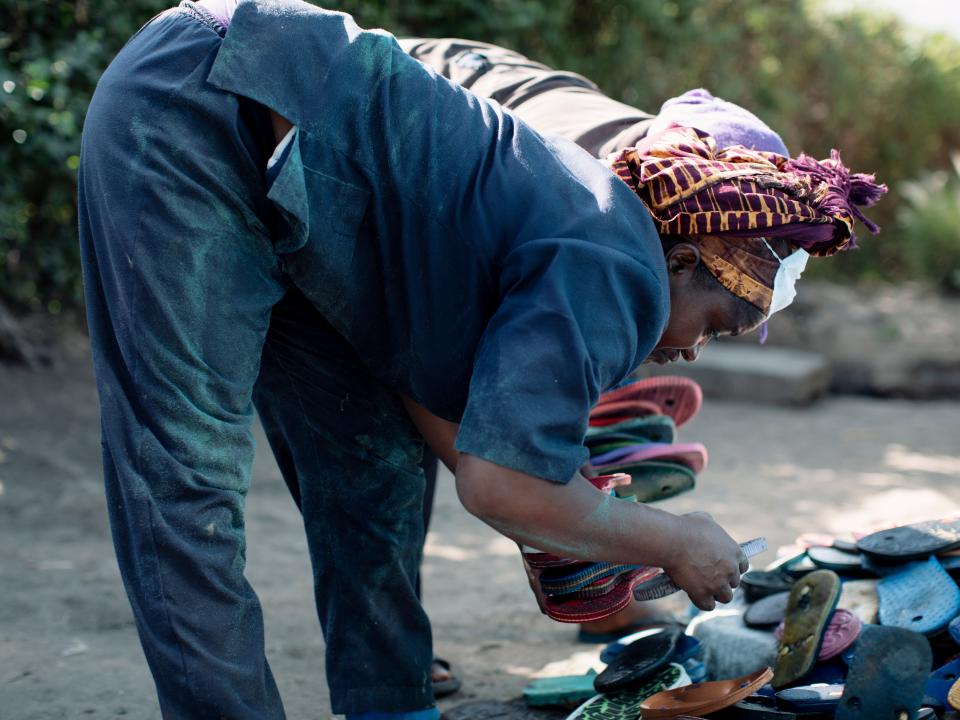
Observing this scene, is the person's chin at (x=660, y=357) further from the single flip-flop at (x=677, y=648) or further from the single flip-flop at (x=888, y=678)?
the single flip-flop at (x=677, y=648)

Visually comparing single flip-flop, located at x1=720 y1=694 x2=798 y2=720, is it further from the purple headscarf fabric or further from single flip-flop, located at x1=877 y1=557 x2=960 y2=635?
the purple headscarf fabric

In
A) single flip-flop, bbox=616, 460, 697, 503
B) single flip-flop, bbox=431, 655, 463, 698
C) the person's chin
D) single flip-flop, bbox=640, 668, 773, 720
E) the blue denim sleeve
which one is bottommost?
single flip-flop, bbox=431, 655, 463, 698

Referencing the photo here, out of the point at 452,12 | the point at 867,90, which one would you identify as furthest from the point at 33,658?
the point at 867,90

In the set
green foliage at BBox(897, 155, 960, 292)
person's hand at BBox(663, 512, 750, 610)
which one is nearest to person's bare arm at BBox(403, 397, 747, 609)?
person's hand at BBox(663, 512, 750, 610)

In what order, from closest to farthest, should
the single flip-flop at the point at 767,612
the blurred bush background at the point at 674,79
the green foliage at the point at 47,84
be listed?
the single flip-flop at the point at 767,612
the green foliage at the point at 47,84
the blurred bush background at the point at 674,79

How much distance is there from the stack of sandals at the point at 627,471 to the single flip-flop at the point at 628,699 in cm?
33

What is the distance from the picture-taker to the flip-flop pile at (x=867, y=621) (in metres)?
2.19

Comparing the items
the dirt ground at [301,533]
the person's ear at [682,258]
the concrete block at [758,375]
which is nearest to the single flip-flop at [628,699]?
the dirt ground at [301,533]

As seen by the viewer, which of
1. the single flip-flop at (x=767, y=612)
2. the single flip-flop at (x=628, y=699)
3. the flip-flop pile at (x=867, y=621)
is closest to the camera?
the flip-flop pile at (x=867, y=621)

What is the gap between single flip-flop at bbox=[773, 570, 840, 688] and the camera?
2.47 metres

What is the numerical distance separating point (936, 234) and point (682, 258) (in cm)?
710

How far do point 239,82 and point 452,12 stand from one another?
403cm

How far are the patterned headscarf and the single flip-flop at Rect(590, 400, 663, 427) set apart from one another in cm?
90

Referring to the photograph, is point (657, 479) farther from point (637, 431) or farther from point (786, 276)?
point (786, 276)
